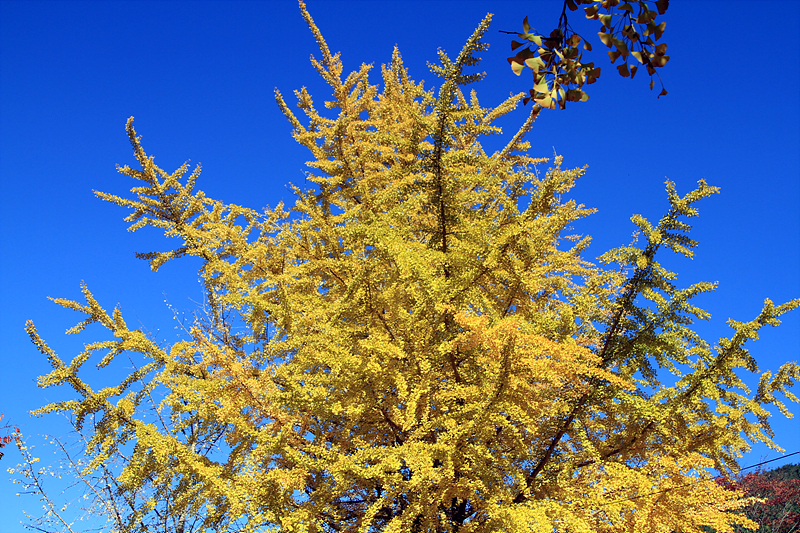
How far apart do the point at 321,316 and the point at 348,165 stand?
3083mm

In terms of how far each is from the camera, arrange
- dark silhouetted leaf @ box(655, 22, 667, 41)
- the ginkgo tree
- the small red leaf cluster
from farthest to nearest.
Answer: the small red leaf cluster, the ginkgo tree, dark silhouetted leaf @ box(655, 22, 667, 41)

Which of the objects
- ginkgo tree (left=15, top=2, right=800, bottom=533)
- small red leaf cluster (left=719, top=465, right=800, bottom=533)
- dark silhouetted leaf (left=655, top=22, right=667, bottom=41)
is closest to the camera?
dark silhouetted leaf (left=655, top=22, right=667, bottom=41)

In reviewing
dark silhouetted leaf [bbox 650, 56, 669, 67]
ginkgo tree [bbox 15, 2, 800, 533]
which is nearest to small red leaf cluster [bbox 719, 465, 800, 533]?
ginkgo tree [bbox 15, 2, 800, 533]

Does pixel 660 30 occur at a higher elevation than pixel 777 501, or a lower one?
higher

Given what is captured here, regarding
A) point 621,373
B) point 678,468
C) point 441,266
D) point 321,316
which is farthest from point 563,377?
point 321,316

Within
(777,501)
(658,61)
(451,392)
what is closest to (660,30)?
(658,61)

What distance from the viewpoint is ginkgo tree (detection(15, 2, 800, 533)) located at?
4.66m

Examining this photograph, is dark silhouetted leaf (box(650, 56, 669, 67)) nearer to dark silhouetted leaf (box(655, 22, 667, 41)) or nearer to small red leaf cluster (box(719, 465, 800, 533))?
dark silhouetted leaf (box(655, 22, 667, 41))

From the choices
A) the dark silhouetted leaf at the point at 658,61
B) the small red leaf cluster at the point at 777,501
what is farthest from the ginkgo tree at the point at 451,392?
the small red leaf cluster at the point at 777,501

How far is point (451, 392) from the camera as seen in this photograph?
16.2 feet

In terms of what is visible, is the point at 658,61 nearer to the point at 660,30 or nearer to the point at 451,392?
the point at 660,30

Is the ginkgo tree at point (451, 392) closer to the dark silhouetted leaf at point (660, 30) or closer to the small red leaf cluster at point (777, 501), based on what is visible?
the dark silhouetted leaf at point (660, 30)

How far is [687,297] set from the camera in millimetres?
5059

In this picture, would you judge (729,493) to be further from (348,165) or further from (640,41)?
(348,165)
